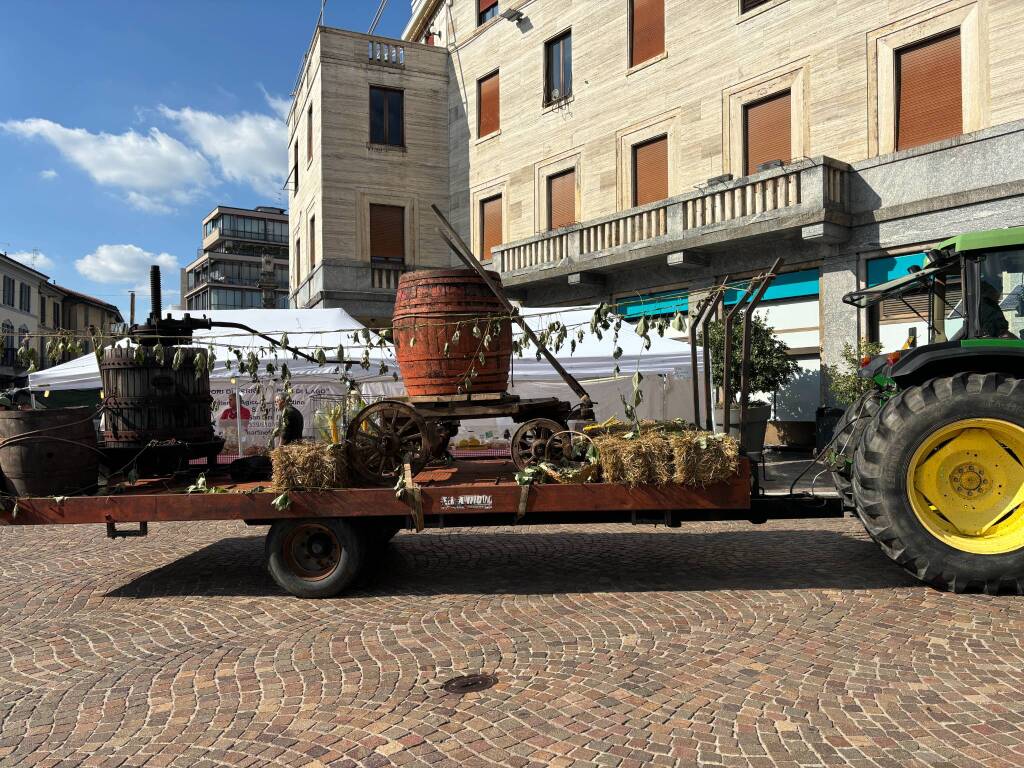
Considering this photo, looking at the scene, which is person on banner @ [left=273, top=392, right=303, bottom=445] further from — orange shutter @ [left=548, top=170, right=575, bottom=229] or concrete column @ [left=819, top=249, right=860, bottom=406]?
orange shutter @ [left=548, top=170, right=575, bottom=229]

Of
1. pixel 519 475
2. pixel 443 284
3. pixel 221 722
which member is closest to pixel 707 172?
pixel 443 284

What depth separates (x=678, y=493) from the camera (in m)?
5.38

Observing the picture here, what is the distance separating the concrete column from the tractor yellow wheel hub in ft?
32.6

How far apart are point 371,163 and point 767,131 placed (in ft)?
43.8

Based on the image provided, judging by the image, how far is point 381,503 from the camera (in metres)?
5.50

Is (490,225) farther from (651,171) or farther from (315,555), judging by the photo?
(315,555)

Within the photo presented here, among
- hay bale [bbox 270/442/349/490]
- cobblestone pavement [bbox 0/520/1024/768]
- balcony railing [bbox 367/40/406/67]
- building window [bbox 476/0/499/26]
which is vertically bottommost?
cobblestone pavement [bbox 0/520/1024/768]

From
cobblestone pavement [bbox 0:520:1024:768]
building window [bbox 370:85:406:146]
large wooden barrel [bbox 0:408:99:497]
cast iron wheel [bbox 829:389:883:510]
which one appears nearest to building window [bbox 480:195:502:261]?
building window [bbox 370:85:406:146]

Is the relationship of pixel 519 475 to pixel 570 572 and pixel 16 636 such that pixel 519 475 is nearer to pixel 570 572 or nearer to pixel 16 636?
pixel 570 572

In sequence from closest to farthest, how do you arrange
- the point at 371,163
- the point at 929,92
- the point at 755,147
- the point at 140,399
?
1. the point at 140,399
2. the point at 929,92
3. the point at 755,147
4. the point at 371,163

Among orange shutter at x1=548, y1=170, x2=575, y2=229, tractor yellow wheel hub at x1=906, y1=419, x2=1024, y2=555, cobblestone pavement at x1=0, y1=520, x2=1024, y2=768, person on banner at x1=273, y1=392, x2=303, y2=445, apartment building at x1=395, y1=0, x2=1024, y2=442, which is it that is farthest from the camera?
orange shutter at x1=548, y1=170, x2=575, y2=229

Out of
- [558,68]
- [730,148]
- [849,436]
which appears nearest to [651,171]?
[730,148]

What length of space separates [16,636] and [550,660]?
3.58m

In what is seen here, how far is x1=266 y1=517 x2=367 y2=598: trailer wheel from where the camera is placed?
18.3 ft
